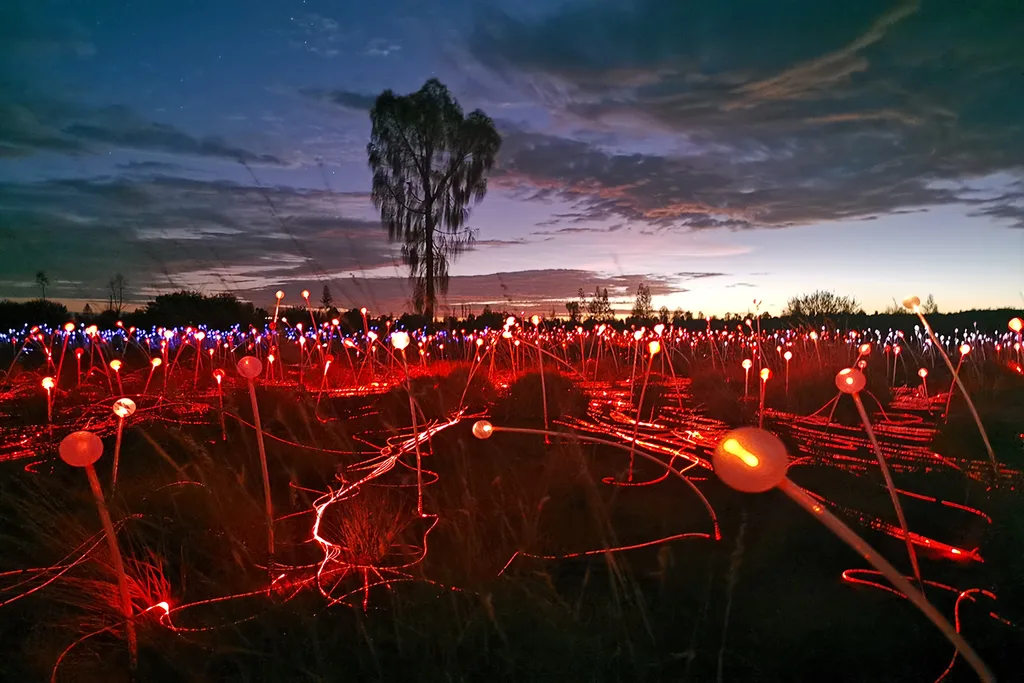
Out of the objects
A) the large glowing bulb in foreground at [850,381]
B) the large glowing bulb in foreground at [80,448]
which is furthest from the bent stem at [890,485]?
the large glowing bulb in foreground at [80,448]

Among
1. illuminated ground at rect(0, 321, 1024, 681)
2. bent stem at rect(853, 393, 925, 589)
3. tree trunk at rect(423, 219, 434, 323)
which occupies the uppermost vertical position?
tree trunk at rect(423, 219, 434, 323)

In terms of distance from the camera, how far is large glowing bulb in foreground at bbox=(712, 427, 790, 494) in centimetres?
133

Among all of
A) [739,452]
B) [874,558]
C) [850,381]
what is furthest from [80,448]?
[850,381]

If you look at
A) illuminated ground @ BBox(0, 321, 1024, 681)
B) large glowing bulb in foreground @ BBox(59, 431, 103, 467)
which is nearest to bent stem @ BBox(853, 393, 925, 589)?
illuminated ground @ BBox(0, 321, 1024, 681)

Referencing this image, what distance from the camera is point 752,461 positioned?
1341mm

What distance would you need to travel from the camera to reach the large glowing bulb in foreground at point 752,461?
1.33 m

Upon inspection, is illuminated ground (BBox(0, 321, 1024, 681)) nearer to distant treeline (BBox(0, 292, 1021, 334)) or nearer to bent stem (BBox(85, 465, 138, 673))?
bent stem (BBox(85, 465, 138, 673))

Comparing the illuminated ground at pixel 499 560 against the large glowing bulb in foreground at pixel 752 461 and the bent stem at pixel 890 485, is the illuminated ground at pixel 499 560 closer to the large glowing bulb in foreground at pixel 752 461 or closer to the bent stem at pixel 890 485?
the bent stem at pixel 890 485

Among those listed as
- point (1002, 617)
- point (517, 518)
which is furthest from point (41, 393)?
point (1002, 617)

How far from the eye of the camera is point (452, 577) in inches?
124

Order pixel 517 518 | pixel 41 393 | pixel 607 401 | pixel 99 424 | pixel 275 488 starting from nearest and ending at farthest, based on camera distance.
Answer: pixel 517 518 → pixel 275 488 → pixel 99 424 → pixel 41 393 → pixel 607 401

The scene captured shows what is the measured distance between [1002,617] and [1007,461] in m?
3.16

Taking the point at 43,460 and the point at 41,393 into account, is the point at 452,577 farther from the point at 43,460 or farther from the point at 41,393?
the point at 41,393

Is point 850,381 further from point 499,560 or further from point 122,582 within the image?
point 122,582
